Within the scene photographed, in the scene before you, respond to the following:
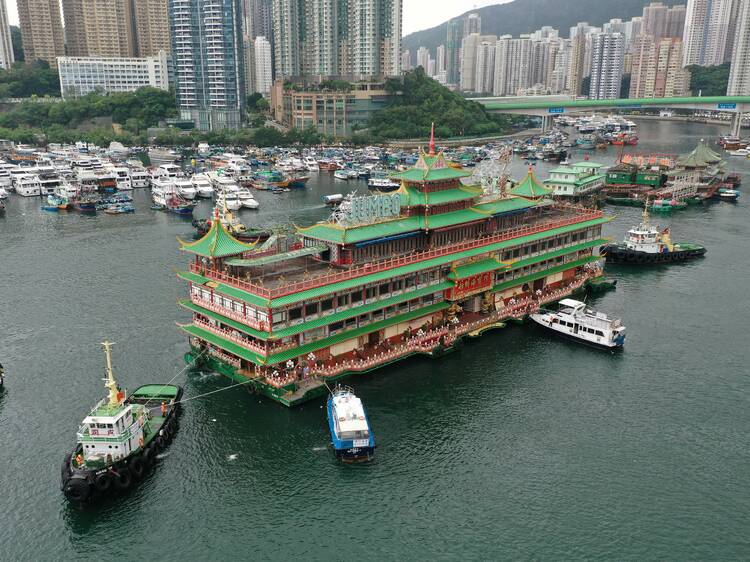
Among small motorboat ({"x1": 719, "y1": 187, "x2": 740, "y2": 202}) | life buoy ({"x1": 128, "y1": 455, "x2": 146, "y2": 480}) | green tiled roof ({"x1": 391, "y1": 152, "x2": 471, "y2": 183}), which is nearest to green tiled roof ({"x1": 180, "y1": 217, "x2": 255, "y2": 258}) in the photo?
green tiled roof ({"x1": 391, "y1": 152, "x2": 471, "y2": 183})

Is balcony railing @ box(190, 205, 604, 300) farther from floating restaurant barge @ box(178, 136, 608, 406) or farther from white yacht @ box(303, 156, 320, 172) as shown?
white yacht @ box(303, 156, 320, 172)

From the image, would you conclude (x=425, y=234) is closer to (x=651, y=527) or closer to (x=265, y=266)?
(x=265, y=266)

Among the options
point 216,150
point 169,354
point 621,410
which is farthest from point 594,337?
point 216,150

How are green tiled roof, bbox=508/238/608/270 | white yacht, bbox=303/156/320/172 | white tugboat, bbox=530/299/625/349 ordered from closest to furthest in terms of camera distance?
white tugboat, bbox=530/299/625/349
green tiled roof, bbox=508/238/608/270
white yacht, bbox=303/156/320/172

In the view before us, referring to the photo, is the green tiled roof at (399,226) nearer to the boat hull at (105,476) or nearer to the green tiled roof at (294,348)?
the green tiled roof at (294,348)

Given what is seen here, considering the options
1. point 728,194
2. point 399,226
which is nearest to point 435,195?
point 399,226

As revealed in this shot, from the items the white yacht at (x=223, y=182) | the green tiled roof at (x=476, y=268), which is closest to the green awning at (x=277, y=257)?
the green tiled roof at (x=476, y=268)

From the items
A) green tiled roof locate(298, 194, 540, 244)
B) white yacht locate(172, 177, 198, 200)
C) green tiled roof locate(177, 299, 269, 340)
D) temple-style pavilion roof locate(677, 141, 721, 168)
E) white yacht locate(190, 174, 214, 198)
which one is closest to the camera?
green tiled roof locate(177, 299, 269, 340)
